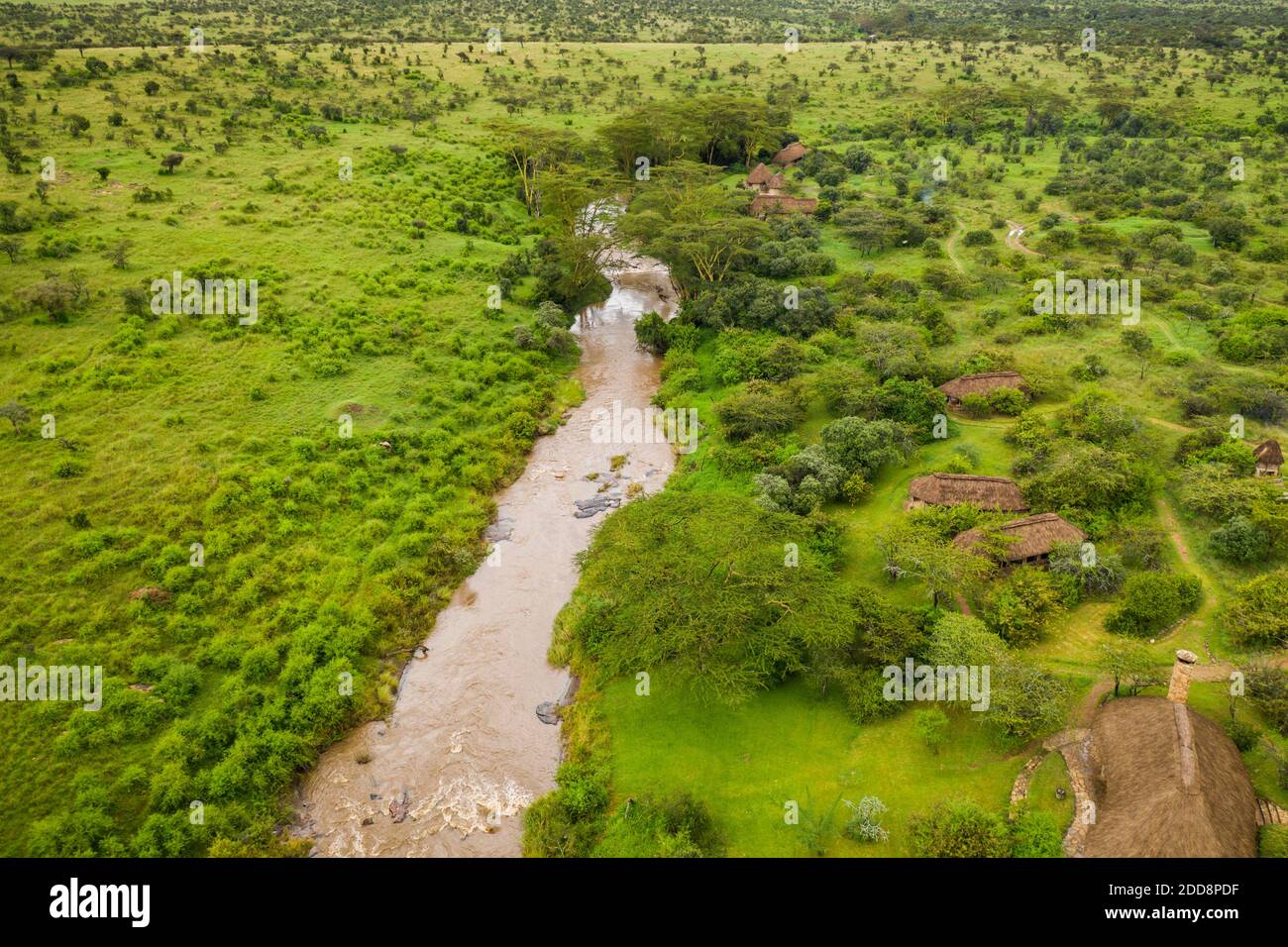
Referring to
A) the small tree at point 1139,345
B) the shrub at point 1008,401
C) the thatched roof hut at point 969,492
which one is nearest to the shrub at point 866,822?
the thatched roof hut at point 969,492

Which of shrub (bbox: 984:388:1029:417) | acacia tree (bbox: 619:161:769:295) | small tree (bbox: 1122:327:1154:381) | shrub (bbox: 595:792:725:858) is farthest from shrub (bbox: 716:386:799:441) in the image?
small tree (bbox: 1122:327:1154:381)

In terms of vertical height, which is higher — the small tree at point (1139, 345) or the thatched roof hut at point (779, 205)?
the thatched roof hut at point (779, 205)

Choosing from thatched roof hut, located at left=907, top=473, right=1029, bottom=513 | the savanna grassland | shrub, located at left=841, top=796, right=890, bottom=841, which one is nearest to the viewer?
shrub, located at left=841, top=796, right=890, bottom=841

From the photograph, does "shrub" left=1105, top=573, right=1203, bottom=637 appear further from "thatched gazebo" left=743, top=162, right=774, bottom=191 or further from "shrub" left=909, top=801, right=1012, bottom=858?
"thatched gazebo" left=743, top=162, right=774, bottom=191

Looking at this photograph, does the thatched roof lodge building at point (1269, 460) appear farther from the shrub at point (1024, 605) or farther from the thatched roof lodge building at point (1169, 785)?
the thatched roof lodge building at point (1169, 785)

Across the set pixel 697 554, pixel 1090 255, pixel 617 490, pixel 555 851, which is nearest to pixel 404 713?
pixel 555 851

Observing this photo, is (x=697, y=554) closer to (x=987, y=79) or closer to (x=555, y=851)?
(x=555, y=851)

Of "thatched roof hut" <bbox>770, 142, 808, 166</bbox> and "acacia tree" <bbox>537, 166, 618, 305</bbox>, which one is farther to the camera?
"thatched roof hut" <bbox>770, 142, 808, 166</bbox>
